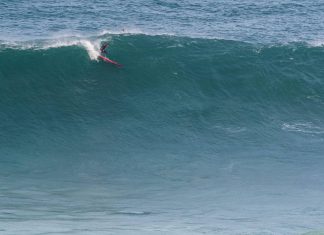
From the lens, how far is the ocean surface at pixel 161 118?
3341 centimetres

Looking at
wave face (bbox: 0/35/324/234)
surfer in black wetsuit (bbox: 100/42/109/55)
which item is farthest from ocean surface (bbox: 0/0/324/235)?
surfer in black wetsuit (bbox: 100/42/109/55)

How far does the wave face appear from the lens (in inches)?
1367

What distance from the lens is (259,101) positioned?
4744cm

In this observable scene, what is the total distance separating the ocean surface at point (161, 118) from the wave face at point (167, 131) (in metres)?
0.10

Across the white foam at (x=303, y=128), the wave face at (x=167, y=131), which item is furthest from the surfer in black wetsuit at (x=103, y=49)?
the white foam at (x=303, y=128)

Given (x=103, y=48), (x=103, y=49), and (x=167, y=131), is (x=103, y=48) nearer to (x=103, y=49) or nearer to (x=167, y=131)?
(x=103, y=49)

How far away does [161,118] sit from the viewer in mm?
44688

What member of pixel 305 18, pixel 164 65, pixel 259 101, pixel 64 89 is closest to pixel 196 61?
pixel 164 65

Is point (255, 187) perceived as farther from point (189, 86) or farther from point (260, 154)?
point (189, 86)

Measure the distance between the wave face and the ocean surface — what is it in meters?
0.10

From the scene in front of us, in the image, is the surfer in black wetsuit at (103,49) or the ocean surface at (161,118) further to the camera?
the surfer in black wetsuit at (103,49)

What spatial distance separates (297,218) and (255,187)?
220 inches

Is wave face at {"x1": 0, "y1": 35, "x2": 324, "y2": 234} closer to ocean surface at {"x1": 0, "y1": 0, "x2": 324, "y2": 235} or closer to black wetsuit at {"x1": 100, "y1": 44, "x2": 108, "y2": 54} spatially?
ocean surface at {"x1": 0, "y1": 0, "x2": 324, "y2": 235}

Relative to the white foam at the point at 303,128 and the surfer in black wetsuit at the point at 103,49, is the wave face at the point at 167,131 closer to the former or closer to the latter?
the white foam at the point at 303,128
